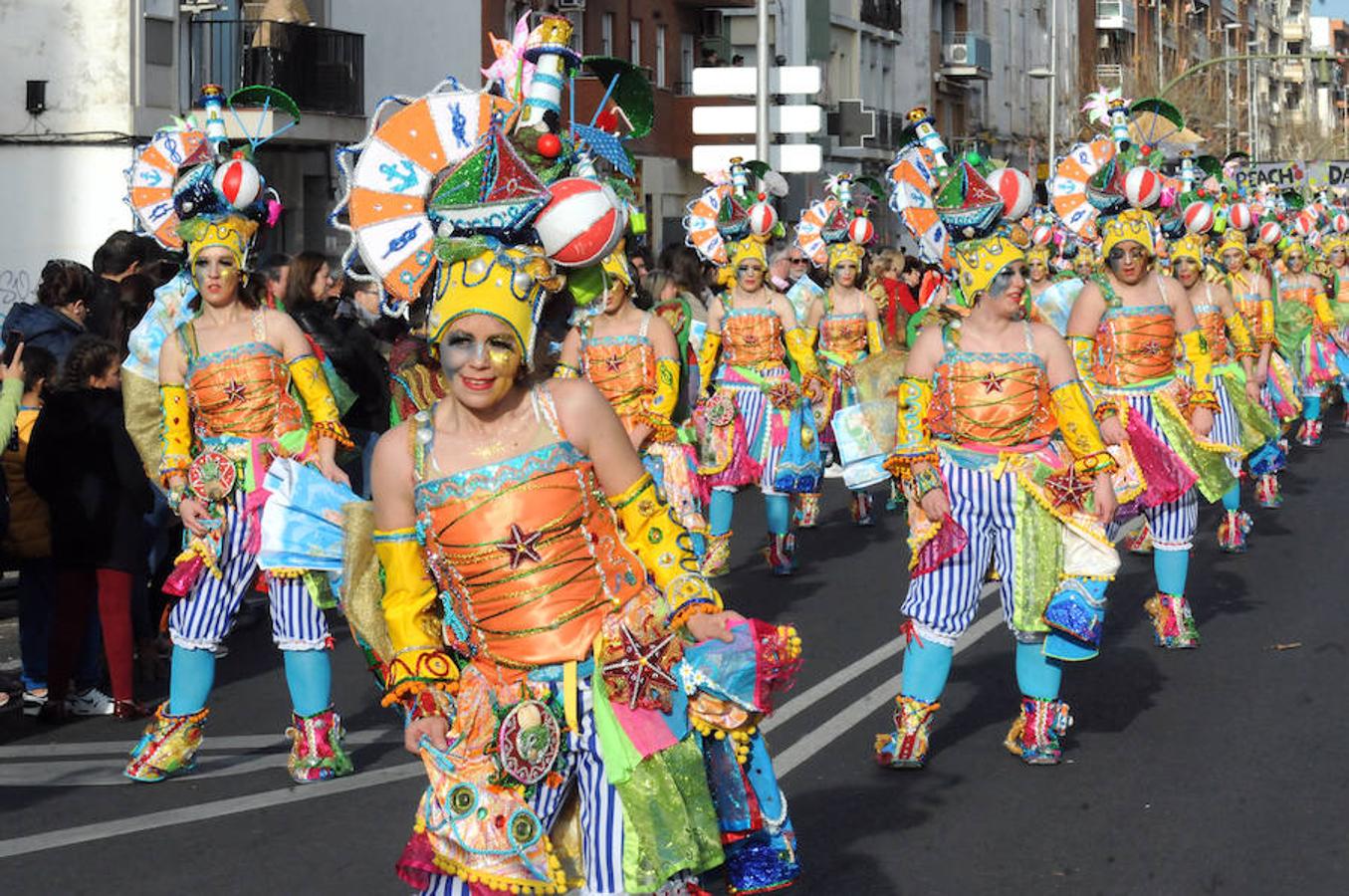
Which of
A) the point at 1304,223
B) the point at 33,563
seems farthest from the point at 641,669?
the point at 1304,223

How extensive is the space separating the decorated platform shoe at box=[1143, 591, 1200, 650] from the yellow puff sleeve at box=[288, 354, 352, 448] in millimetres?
4640

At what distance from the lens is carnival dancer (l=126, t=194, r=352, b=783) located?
8.74 m

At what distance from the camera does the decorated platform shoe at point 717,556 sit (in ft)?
46.8

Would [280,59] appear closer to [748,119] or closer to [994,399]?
[748,119]

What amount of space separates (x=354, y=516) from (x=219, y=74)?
80.7 ft

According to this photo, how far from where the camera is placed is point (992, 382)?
8.83 meters

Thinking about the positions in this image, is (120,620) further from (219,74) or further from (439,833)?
(219,74)

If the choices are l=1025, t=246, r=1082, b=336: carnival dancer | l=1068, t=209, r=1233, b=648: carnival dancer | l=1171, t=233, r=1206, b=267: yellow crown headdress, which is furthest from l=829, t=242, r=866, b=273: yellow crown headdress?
l=1068, t=209, r=1233, b=648: carnival dancer

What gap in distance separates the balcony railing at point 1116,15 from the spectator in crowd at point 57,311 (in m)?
76.4

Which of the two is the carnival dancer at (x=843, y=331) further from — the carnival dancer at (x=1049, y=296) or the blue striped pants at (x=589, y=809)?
the blue striped pants at (x=589, y=809)

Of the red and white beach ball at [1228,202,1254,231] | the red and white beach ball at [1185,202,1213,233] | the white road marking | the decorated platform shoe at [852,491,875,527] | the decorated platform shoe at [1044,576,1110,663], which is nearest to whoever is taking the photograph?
the white road marking

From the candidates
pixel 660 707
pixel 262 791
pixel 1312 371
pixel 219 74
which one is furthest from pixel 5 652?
pixel 219 74

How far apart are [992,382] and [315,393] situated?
8.23ft

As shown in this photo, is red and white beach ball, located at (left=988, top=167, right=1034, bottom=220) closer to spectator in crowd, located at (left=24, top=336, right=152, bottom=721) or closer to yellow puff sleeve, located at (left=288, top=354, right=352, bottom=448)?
yellow puff sleeve, located at (left=288, top=354, right=352, bottom=448)
